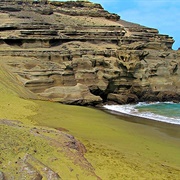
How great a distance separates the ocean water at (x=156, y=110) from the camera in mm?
24212

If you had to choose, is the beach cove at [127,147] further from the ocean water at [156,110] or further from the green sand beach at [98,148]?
the ocean water at [156,110]

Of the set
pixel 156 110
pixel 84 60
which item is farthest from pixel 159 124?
pixel 84 60

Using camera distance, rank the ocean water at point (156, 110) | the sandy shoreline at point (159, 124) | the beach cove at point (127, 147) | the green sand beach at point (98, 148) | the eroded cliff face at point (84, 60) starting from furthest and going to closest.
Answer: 1. the eroded cliff face at point (84, 60)
2. the ocean water at point (156, 110)
3. the sandy shoreline at point (159, 124)
4. the beach cove at point (127, 147)
5. the green sand beach at point (98, 148)

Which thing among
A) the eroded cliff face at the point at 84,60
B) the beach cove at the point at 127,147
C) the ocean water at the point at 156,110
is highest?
the eroded cliff face at the point at 84,60

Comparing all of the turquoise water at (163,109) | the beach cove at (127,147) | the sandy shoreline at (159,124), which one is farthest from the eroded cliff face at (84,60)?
A: the beach cove at (127,147)

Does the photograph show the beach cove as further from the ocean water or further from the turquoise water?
the turquoise water

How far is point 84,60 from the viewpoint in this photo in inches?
1196

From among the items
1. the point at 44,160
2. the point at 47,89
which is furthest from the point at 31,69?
the point at 44,160

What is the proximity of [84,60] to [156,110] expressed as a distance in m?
8.46

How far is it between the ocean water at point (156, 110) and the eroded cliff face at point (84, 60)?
1639 mm

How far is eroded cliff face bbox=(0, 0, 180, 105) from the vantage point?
87.3 ft

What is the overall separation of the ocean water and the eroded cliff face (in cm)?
164

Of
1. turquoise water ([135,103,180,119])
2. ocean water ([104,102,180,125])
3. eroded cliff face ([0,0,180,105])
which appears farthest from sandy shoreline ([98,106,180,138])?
eroded cliff face ([0,0,180,105])

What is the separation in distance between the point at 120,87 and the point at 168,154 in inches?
786
